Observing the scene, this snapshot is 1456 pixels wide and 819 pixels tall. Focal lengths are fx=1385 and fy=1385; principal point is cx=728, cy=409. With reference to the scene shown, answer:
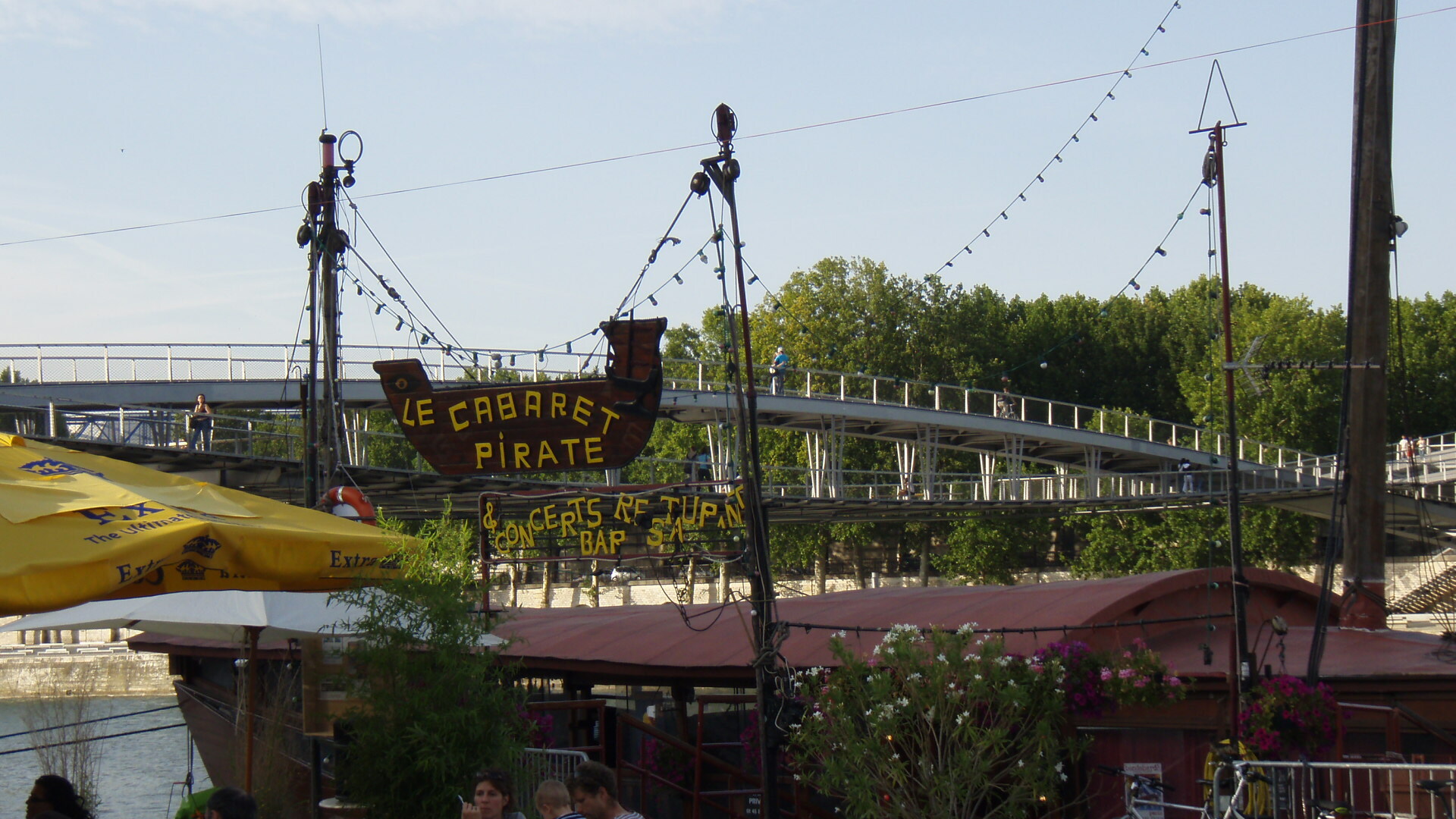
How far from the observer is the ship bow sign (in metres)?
11.9

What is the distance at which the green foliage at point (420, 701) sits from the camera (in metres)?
9.20

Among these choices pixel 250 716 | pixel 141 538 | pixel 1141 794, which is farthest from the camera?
pixel 250 716

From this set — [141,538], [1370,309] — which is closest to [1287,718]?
[1370,309]

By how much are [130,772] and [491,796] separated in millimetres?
24813

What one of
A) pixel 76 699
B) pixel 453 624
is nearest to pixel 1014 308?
pixel 76 699

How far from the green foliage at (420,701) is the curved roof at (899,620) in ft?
3.91

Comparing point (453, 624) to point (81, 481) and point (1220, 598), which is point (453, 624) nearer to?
point (81, 481)

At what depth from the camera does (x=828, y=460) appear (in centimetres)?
5806

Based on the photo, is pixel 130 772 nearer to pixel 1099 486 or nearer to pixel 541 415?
pixel 541 415

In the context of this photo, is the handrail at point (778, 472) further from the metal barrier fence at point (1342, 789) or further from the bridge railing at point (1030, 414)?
the metal barrier fence at point (1342, 789)

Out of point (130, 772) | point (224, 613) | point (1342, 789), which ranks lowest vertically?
point (130, 772)

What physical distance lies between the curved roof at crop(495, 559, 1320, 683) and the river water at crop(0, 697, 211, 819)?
6.32 m

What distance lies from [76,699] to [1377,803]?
14.2 metres

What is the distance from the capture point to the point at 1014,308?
7538 centimetres
